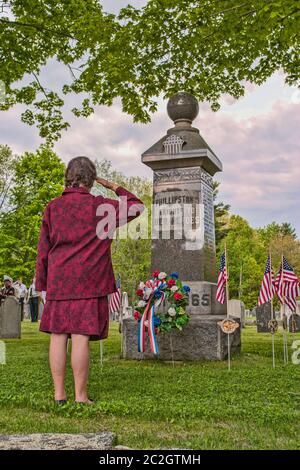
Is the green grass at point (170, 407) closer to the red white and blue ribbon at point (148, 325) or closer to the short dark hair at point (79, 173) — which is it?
the red white and blue ribbon at point (148, 325)

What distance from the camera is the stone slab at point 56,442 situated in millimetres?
2623

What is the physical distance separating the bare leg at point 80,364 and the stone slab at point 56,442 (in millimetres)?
1374

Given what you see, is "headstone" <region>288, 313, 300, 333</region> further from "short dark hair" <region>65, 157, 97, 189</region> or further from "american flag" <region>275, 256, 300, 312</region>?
"short dark hair" <region>65, 157, 97, 189</region>

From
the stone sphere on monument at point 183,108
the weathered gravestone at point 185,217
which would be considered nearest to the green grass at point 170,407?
the weathered gravestone at point 185,217

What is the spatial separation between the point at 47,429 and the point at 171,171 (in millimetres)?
6445

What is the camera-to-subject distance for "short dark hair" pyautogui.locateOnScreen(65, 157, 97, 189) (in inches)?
178

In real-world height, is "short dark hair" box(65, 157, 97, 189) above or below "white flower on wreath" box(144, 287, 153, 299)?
above

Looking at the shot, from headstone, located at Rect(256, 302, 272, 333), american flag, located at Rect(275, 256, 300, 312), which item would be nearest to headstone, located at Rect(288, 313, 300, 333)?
headstone, located at Rect(256, 302, 272, 333)

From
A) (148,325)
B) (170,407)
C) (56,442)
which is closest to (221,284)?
(148,325)

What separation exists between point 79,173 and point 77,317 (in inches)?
50.0

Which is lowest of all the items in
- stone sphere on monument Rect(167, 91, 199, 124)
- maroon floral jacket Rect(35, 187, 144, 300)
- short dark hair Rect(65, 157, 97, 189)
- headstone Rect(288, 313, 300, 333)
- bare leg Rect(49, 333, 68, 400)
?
headstone Rect(288, 313, 300, 333)

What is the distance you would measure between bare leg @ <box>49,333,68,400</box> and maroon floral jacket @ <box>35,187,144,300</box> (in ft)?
1.20

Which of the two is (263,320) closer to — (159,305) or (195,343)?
(195,343)

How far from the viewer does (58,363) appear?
4.27 metres
